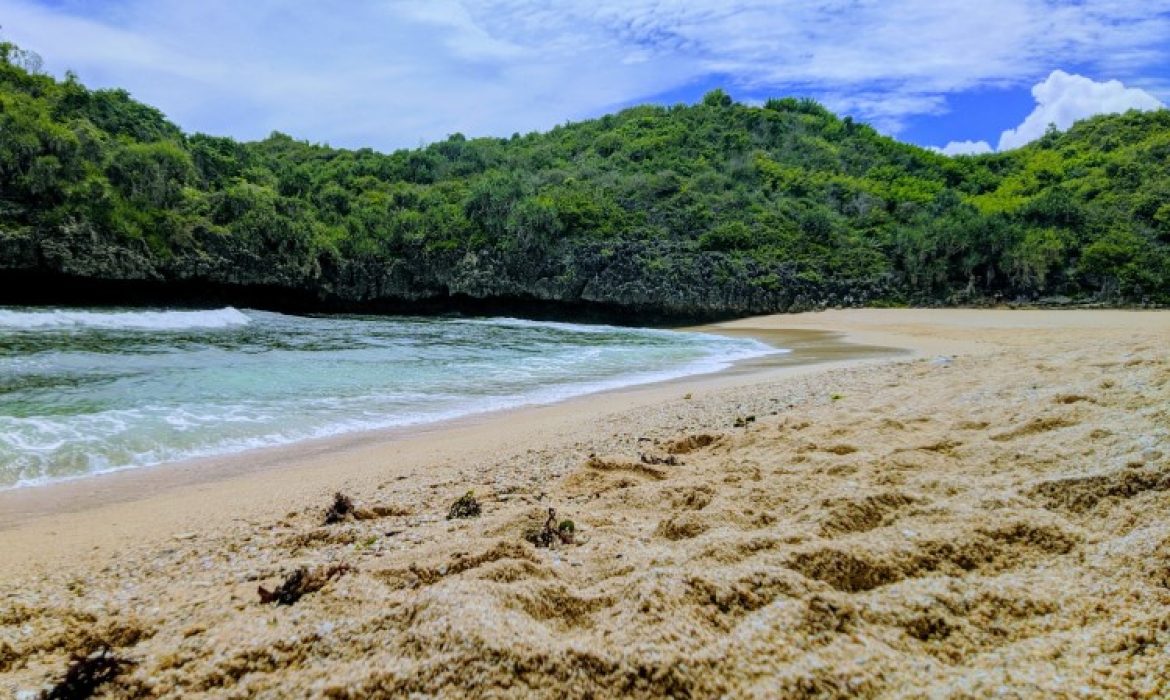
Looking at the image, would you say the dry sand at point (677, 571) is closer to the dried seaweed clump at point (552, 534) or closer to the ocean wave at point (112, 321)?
the dried seaweed clump at point (552, 534)

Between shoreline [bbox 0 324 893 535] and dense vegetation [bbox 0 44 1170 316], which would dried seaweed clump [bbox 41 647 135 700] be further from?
dense vegetation [bbox 0 44 1170 316]

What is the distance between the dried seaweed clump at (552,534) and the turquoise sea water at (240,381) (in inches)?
185

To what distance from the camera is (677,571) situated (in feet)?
7.84

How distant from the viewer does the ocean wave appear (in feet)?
58.4

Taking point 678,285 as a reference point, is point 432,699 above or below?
below

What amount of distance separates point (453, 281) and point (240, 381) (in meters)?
25.6

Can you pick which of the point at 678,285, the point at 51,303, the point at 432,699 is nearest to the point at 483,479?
the point at 432,699

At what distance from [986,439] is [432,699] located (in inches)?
154

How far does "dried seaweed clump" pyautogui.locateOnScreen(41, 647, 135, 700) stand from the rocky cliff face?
29.6m

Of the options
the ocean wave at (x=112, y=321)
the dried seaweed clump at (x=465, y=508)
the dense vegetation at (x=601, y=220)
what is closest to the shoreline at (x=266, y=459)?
the dried seaweed clump at (x=465, y=508)

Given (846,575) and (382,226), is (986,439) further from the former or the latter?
(382,226)

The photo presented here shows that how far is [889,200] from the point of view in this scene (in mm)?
38781

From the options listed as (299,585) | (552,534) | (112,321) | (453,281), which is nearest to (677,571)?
(552,534)

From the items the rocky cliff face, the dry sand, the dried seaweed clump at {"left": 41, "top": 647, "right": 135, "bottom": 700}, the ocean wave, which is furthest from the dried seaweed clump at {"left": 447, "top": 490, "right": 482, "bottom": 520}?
the rocky cliff face
